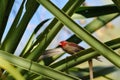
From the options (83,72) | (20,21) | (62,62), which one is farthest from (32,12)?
(83,72)

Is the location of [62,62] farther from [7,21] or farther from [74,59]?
[7,21]

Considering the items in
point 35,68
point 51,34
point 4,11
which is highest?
point 4,11

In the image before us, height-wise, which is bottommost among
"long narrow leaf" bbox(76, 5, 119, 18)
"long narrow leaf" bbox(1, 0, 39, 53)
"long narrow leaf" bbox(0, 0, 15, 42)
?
"long narrow leaf" bbox(1, 0, 39, 53)

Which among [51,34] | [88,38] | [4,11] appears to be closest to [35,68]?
[88,38]

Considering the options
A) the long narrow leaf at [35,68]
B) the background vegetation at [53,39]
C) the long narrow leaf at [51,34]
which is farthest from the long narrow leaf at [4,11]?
the long narrow leaf at [35,68]

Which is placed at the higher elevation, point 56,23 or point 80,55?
point 56,23

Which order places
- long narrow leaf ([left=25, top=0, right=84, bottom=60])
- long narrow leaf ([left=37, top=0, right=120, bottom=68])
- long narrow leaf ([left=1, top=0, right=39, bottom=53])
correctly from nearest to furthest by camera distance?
long narrow leaf ([left=37, top=0, right=120, bottom=68]) < long narrow leaf ([left=25, top=0, right=84, bottom=60]) < long narrow leaf ([left=1, top=0, right=39, bottom=53])

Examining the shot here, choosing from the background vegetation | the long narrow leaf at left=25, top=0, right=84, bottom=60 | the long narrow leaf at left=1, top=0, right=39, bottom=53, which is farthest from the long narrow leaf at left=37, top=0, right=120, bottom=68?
the long narrow leaf at left=1, top=0, right=39, bottom=53

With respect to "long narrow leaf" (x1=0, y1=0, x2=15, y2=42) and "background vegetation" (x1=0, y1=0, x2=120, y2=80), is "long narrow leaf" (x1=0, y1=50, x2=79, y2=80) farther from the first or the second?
"long narrow leaf" (x1=0, y1=0, x2=15, y2=42)

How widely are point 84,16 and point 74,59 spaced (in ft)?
0.74

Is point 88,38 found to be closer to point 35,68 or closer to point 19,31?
point 35,68

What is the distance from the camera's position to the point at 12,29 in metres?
1.07

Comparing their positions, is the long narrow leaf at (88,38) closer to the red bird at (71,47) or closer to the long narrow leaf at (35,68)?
the long narrow leaf at (35,68)

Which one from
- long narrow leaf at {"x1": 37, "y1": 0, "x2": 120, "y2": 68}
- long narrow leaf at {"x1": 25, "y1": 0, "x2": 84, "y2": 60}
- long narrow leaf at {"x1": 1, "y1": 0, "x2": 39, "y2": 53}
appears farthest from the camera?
long narrow leaf at {"x1": 1, "y1": 0, "x2": 39, "y2": 53}
